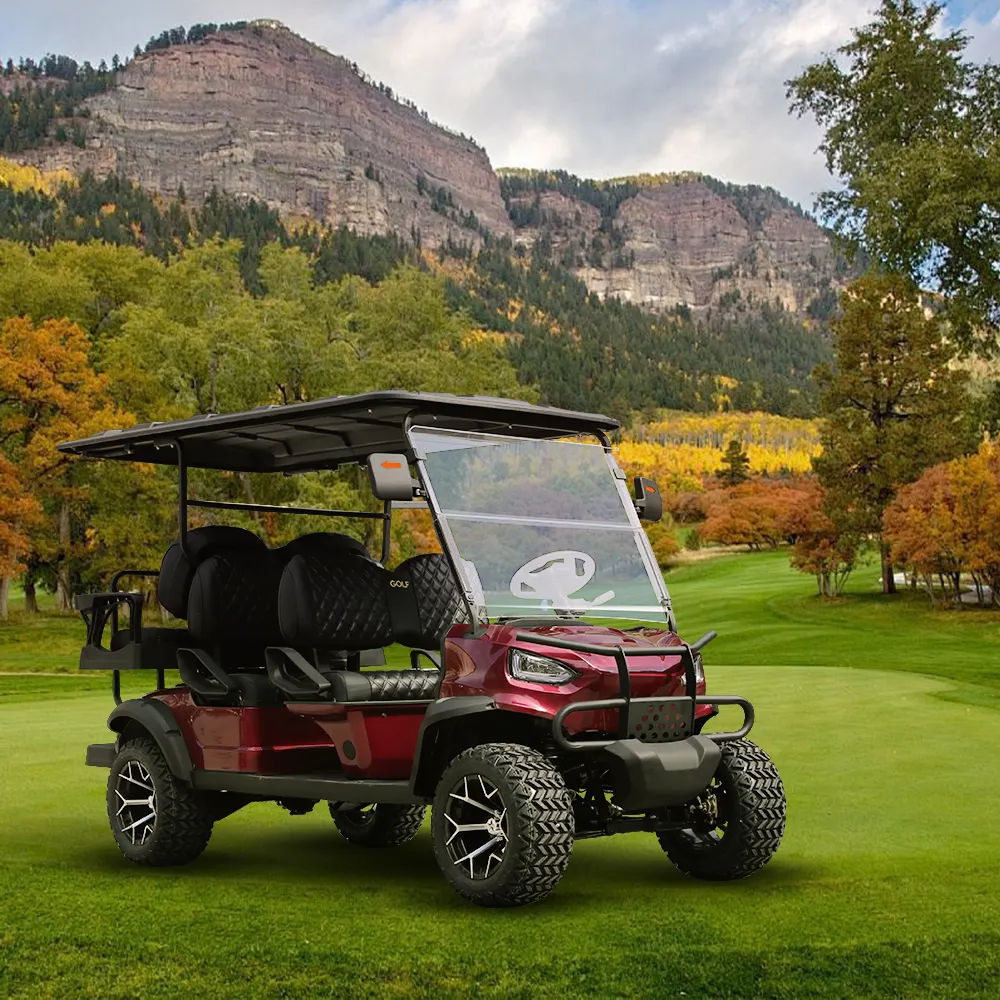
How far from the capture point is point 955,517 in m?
39.8

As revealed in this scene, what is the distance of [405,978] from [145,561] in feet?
124

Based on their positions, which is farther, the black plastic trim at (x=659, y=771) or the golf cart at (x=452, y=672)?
the golf cart at (x=452, y=672)

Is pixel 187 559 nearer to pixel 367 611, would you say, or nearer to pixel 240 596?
pixel 240 596

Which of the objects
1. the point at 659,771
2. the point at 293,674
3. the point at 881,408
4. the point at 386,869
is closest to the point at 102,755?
the point at 293,674

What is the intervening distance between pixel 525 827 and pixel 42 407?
36.6 meters

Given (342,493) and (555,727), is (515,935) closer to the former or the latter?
(555,727)

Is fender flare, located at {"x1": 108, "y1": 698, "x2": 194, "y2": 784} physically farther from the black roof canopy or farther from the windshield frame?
the windshield frame

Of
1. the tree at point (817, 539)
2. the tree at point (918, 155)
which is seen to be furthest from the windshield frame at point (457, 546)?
the tree at point (817, 539)

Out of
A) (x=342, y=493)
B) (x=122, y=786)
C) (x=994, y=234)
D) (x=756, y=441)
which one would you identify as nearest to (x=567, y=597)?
(x=122, y=786)

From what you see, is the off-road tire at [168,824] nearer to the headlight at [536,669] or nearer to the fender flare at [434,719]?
the fender flare at [434,719]

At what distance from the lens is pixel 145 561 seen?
136 feet

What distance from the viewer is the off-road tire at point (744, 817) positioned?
7.11m

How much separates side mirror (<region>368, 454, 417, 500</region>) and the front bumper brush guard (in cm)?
A: 96

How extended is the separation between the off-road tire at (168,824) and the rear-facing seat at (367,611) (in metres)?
1.14
